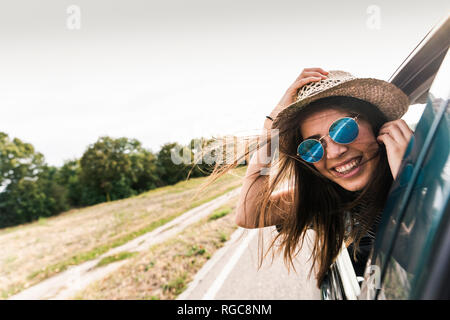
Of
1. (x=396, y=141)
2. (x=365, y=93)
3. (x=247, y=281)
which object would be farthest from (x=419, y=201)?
(x=247, y=281)

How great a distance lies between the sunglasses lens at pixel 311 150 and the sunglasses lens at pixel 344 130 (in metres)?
0.10

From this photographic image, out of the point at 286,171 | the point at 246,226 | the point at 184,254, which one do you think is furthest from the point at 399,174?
the point at 184,254

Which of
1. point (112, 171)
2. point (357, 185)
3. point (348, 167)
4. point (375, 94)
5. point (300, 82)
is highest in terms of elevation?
point (300, 82)

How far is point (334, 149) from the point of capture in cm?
122

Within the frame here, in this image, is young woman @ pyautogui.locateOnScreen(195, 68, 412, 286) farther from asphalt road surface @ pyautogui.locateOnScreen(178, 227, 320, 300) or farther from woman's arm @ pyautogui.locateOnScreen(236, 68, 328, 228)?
asphalt road surface @ pyautogui.locateOnScreen(178, 227, 320, 300)

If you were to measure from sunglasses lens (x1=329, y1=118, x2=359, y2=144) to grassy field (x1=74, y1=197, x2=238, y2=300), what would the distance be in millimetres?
3389

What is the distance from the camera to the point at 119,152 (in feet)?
158

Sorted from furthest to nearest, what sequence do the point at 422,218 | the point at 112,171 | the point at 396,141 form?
the point at 112,171 < the point at 396,141 < the point at 422,218

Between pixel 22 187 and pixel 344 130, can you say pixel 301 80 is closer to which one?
pixel 344 130

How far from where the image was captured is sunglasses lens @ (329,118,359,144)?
45.6 inches

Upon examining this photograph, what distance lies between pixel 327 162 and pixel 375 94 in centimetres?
43

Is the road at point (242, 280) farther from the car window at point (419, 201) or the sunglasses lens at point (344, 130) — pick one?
the car window at point (419, 201)

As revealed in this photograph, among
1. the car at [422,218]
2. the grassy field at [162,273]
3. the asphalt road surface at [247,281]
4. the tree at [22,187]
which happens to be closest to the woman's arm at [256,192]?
the car at [422,218]

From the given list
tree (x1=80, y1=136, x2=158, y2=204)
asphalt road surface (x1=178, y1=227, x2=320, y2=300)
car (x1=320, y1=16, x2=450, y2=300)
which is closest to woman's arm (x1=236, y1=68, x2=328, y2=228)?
car (x1=320, y1=16, x2=450, y2=300)
